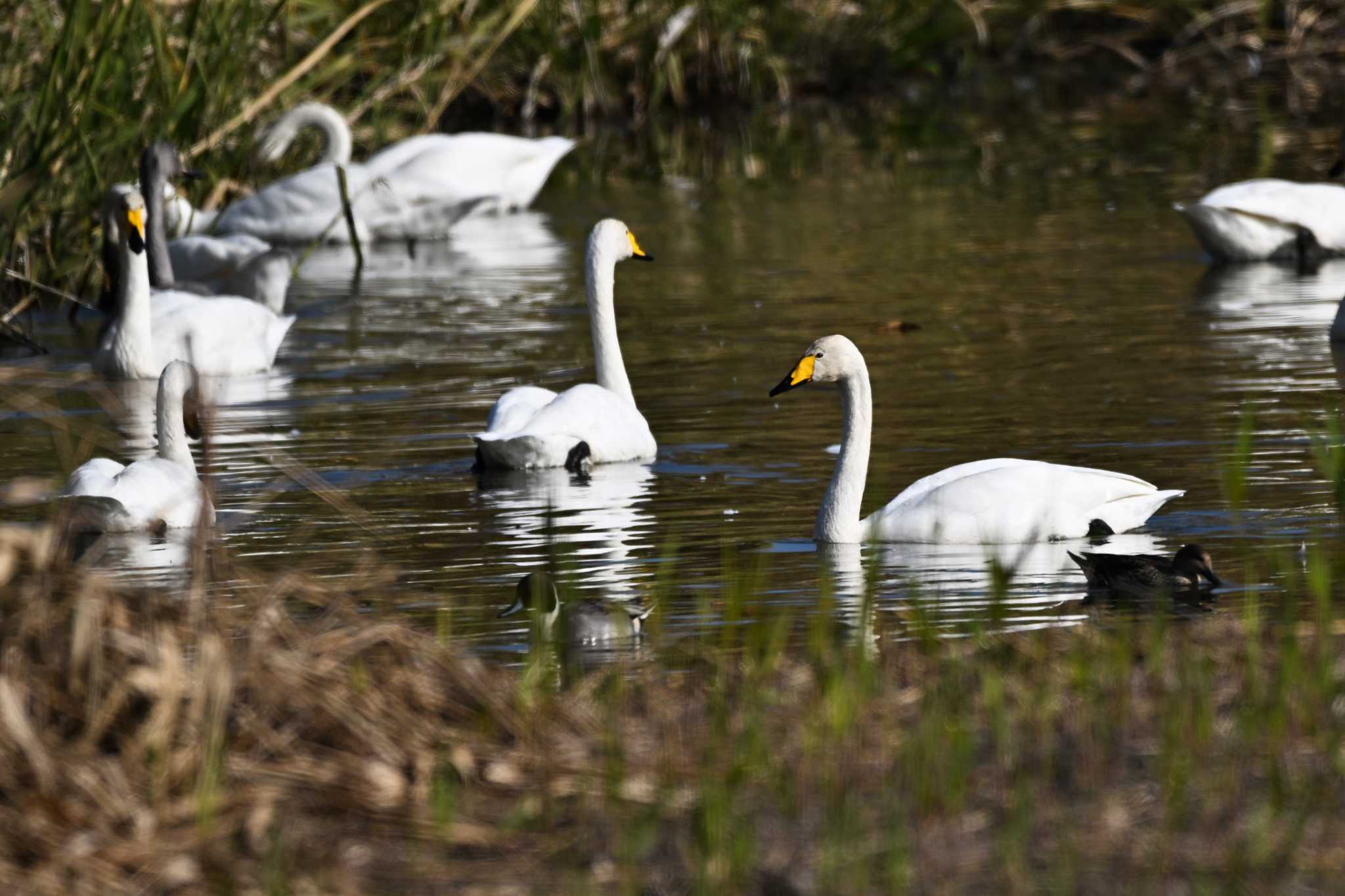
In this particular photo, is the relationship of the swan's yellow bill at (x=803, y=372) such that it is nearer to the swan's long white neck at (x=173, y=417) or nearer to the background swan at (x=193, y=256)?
the swan's long white neck at (x=173, y=417)

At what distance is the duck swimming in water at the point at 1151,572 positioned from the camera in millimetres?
6230

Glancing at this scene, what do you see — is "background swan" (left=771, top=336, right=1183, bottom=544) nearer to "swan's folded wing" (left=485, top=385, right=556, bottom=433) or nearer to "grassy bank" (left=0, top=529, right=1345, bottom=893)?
"swan's folded wing" (left=485, top=385, right=556, bottom=433)

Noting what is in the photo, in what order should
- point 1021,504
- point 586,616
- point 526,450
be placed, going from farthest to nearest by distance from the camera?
1. point 526,450
2. point 1021,504
3. point 586,616

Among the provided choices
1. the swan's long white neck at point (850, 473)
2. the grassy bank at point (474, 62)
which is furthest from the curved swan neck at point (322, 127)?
the swan's long white neck at point (850, 473)

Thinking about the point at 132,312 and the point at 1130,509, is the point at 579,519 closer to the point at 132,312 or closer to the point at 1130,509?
the point at 1130,509

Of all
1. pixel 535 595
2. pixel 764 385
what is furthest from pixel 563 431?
pixel 535 595

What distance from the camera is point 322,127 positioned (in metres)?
17.0

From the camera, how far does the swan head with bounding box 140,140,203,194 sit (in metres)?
13.1

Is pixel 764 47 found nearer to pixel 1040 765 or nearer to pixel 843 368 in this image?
pixel 843 368

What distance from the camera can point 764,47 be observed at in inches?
1002

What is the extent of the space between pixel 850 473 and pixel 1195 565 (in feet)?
5.24

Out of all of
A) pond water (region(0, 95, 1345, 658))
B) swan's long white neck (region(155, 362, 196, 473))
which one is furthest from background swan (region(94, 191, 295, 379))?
swan's long white neck (region(155, 362, 196, 473))

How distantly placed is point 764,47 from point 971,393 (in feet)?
52.0

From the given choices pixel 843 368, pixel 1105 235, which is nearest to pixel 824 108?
pixel 1105 235
